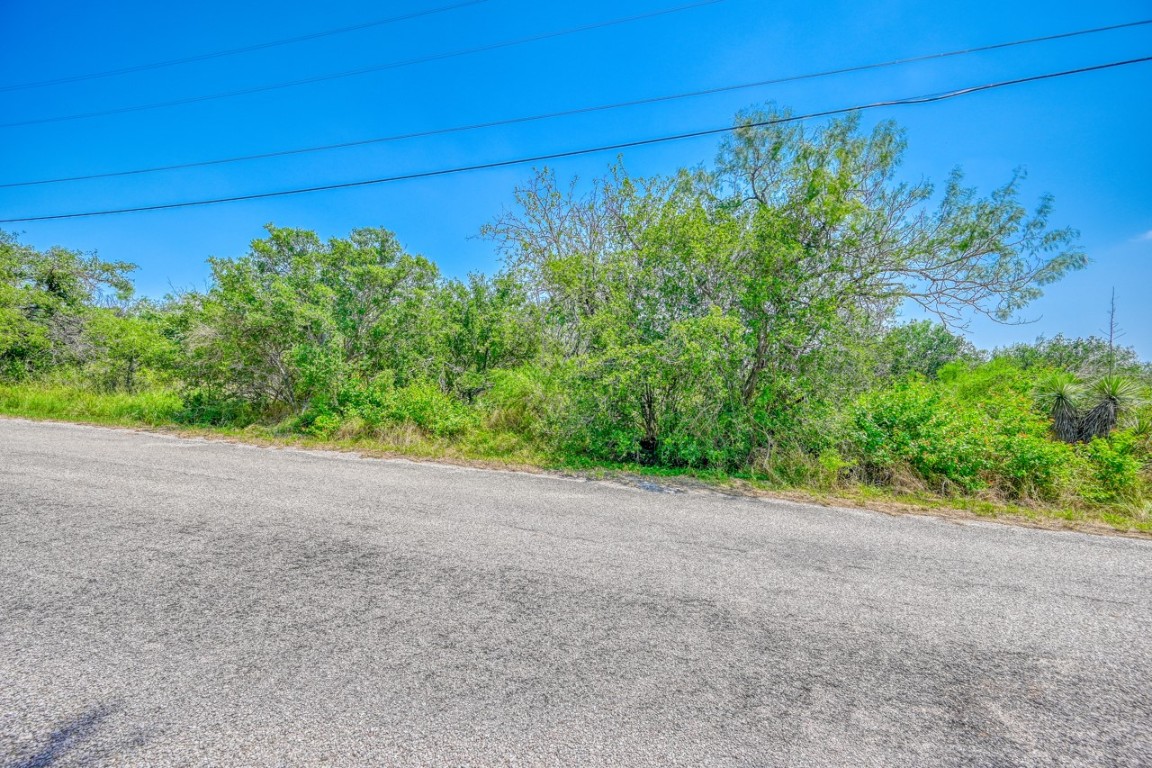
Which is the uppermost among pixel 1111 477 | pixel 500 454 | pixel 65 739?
pixel 1111 477

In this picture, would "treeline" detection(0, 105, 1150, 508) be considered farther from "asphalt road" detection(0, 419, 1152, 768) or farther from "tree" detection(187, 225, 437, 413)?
"asphalt road" detection(0, 419, 1152, 768)

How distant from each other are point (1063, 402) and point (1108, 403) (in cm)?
60

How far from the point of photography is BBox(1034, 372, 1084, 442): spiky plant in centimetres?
884

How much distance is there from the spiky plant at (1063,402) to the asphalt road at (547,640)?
6743 mm

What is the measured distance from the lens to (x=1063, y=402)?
8992mm

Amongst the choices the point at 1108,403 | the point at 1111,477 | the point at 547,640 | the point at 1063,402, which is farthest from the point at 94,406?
the point at 1108,403

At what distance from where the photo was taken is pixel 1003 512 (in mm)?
5141

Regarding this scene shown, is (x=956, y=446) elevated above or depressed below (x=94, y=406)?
above

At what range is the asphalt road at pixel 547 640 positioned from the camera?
5.40 ft

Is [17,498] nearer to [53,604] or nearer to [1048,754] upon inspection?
[53,604]

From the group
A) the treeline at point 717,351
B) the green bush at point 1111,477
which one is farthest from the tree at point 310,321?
the green bush at point 1111,477

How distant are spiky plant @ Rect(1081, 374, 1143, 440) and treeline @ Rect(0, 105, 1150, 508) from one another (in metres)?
0.03

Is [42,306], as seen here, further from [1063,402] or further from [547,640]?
[1063,402]

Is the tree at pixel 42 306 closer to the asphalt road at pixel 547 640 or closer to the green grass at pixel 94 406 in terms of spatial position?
the green grass at pixel 94 406
